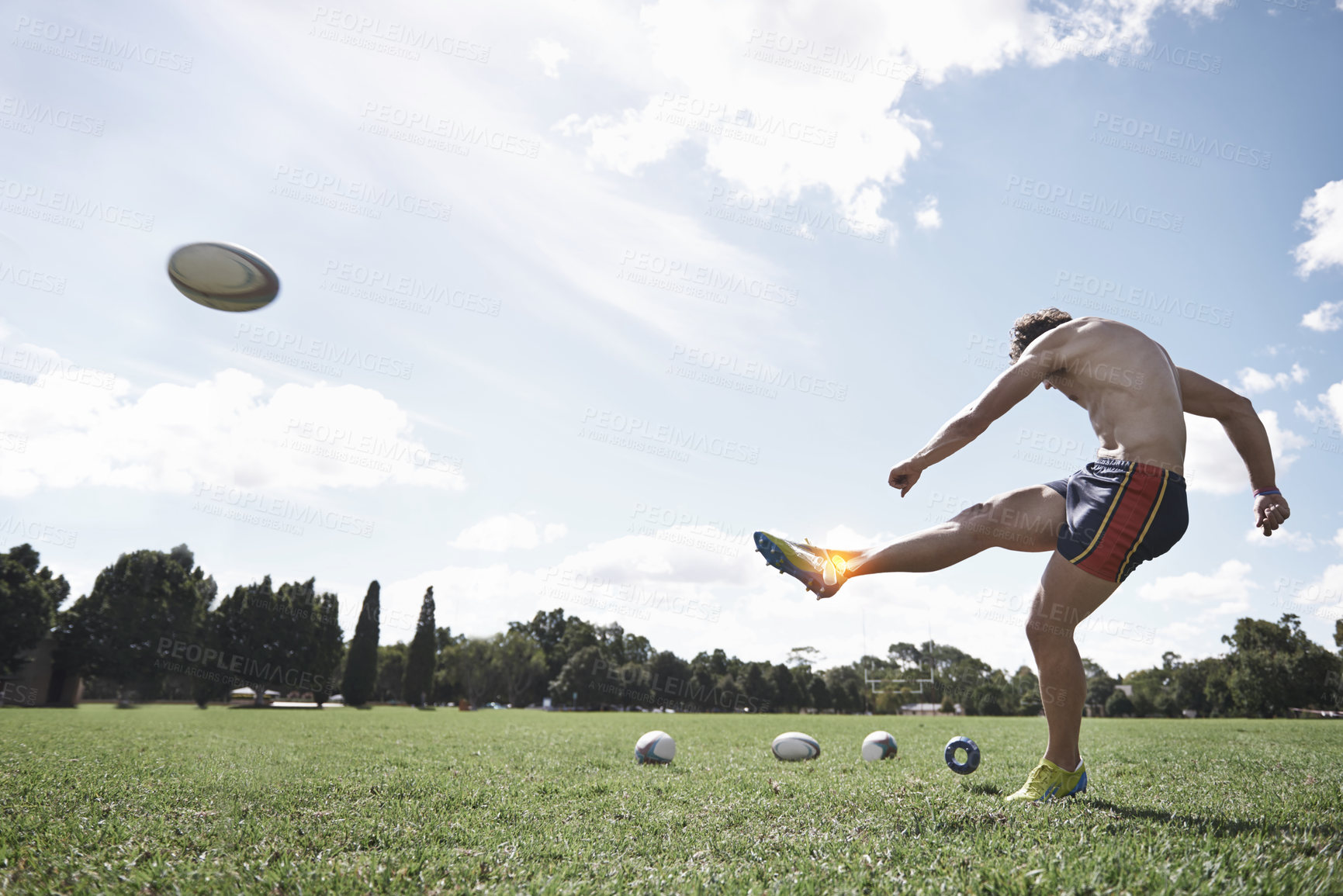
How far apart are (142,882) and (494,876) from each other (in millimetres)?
1186

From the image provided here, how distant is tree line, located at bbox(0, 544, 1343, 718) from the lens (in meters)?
40.3

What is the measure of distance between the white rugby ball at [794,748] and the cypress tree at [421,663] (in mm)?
60762

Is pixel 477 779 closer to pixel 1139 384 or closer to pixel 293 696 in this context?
pixel 1139 384

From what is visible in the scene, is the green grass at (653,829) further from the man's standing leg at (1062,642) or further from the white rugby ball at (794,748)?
the white rugby ball at (794,748)

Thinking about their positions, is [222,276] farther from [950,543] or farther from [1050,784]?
[1050,784]

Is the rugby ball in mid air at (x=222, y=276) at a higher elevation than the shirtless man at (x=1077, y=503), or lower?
higher

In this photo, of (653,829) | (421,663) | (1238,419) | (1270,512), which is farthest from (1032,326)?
(421,663)

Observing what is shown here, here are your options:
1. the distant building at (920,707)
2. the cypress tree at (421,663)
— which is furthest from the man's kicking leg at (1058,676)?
the distant building at (920,707)

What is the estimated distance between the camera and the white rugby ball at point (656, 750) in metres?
6.66

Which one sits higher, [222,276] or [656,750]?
[222,276]

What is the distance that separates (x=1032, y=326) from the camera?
4.01 m

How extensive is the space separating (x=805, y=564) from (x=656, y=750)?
3856 millimetres

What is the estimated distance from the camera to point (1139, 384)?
130 inches

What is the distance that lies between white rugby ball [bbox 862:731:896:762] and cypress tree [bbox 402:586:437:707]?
61.0 metres
